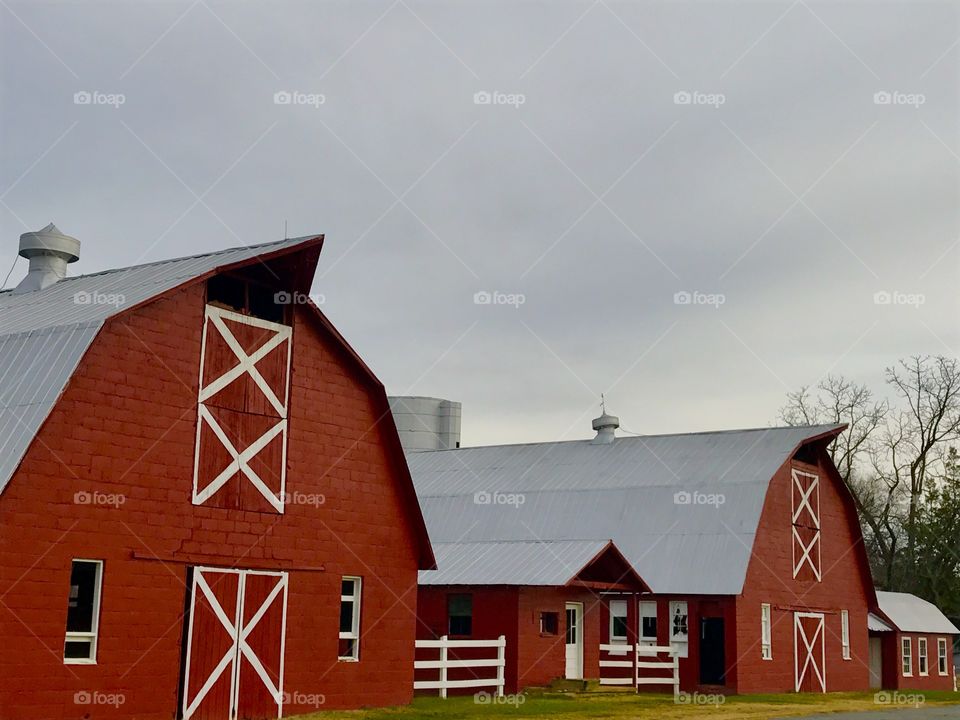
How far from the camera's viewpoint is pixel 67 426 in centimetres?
1809

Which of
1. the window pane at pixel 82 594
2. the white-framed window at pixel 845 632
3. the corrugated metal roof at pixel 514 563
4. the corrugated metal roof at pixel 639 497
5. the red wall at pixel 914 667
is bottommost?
the red wall at pixel 914 667

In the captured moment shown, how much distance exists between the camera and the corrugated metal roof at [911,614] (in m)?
43.8

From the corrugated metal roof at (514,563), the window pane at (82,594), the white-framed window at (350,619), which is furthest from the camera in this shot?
the corrugated metal roof at (514,563)

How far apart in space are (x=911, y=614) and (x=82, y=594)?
3515cm

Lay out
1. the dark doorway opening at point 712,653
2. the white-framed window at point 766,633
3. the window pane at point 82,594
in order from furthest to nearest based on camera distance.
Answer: the white-framed window at point 766,633
the dark doorway opening at point 712,653
the window pane at point 82,594

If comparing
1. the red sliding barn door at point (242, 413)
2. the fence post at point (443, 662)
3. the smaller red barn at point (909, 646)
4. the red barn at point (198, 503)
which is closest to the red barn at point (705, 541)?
the smaller red barn at point (909, 646)

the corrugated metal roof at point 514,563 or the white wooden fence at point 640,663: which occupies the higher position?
the corrugated metal roof at point 514,563

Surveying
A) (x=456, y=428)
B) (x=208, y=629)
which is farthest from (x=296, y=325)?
(x=456, y=428)

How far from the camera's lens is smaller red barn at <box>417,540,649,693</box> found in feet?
98.9

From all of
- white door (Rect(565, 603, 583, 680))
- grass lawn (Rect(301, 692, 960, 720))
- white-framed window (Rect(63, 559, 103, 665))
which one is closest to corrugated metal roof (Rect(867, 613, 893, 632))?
grass lawn (Rect(301, 692, 960, 720))

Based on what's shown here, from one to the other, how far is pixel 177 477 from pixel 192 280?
3219 millimetres

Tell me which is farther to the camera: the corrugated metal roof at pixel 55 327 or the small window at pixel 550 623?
the small window at pixel 550 623

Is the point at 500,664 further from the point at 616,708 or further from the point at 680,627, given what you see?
the point at 680,627

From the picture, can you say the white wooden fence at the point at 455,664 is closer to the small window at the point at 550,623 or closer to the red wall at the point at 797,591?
the small window at the point at 550,623
